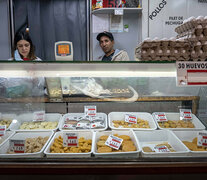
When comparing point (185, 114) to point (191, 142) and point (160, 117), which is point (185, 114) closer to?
point (160, 117)

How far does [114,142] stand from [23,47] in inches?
105

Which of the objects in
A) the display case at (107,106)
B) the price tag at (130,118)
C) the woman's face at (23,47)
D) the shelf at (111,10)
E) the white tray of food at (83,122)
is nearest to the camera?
the display case at (107,106)

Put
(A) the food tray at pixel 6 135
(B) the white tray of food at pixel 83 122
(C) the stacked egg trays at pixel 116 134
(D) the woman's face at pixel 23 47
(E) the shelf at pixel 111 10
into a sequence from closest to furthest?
(C) the stacked egg trays at pixel 116 134
(A) the food tray at pixel 6 135
(B) the white tray of food at pixel 83 122
(D) the woman's face at pixel 23 47
(E) the shelf at pixel 111 10

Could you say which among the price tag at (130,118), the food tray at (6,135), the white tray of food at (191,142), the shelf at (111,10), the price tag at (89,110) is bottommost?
the white tray of food at (191,142)

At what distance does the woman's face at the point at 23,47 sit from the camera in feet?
11.0

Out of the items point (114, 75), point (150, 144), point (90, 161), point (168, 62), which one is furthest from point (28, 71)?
point (150, 144)

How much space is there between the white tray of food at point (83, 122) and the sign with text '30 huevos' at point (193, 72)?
947 mm

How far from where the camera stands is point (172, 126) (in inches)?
78.2

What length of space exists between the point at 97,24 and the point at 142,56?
3.14 metres

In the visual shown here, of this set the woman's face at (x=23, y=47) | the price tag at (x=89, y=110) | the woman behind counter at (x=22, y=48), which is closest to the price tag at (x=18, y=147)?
the price tag at (x=89, y=110)

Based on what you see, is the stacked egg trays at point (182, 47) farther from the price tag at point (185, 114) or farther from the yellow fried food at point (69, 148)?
the yellow fried food at point (69, 148)

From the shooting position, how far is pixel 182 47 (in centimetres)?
157

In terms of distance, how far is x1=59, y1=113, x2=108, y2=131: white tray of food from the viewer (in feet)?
6.40

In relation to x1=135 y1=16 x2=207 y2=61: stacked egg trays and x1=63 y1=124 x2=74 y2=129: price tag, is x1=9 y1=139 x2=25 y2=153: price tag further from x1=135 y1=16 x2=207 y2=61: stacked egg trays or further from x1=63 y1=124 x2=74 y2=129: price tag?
x1=135 y1=16 x2=207 y2=61: stacked egg trays
